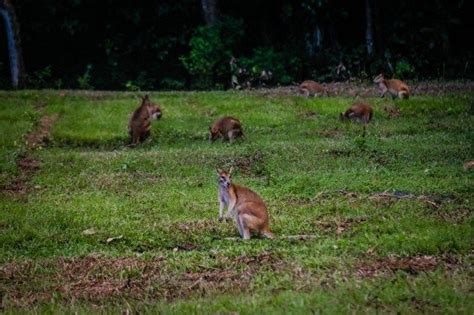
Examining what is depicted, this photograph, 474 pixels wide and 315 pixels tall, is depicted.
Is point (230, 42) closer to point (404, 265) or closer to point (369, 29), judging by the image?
point (369, 29)

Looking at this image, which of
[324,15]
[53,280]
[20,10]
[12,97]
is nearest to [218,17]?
[324,15]

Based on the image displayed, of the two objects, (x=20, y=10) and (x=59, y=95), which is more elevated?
(x=20, y=10)

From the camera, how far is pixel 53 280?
→ 8.83 meters

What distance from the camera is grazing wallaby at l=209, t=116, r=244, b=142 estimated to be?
65.8ft

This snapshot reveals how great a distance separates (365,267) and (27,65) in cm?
3468

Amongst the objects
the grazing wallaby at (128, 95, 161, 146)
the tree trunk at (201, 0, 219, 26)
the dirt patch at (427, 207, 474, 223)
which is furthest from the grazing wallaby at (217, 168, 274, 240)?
the tree trunk at (201, 0, 219, 26)

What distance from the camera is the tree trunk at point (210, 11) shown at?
1452 inches

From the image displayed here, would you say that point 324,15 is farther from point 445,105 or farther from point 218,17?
point 445,105

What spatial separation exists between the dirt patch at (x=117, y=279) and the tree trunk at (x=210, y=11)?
93.3ft

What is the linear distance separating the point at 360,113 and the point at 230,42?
50.5 feet

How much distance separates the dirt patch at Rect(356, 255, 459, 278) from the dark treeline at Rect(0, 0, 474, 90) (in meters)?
23.1

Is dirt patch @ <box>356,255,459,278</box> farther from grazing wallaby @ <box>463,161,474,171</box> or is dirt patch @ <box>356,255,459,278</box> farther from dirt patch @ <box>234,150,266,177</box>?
dirt patch @ <box>234,150,266,177</box>

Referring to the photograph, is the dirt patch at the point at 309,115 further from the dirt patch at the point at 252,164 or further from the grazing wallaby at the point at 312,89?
the dirt patch at the point at 252,164

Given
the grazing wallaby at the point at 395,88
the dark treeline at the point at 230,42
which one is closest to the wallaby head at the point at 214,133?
the grazing wallaby at the point at 395,88
